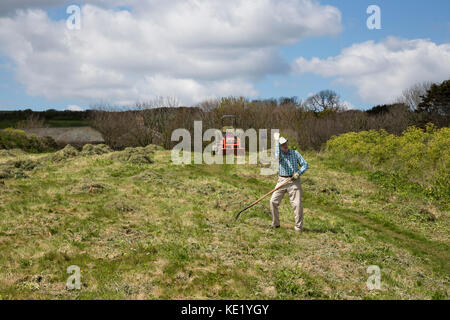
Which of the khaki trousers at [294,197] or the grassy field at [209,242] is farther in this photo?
the khaki trousers at [294,197]

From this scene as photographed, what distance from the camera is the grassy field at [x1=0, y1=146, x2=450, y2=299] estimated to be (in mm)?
6582

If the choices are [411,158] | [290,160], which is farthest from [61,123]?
[290,160]

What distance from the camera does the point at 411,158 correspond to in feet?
56.5

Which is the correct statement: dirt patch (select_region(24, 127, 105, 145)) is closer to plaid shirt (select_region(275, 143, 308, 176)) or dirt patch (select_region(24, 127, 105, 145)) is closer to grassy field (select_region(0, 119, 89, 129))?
grassy field (select_region(0, 119, 89, 129))

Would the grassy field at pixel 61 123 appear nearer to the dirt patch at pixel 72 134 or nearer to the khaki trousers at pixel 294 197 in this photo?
the dirt patch at pixel 72 134

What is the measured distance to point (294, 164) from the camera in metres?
9.80

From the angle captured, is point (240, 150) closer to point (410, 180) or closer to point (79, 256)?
point (410, 180)

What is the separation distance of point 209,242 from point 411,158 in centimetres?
1160

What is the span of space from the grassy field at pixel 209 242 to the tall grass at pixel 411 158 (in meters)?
1.27

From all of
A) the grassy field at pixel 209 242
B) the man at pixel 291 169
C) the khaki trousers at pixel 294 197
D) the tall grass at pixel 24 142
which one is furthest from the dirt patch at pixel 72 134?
the man at pixel 291 169

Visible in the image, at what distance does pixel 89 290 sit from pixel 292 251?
12.9ft

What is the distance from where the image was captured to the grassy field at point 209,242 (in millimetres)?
6582

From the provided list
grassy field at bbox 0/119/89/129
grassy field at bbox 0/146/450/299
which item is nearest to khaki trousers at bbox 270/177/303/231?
grassy field at bbox 0/146/450/299

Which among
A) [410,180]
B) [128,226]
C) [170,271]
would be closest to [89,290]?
[170,271]
